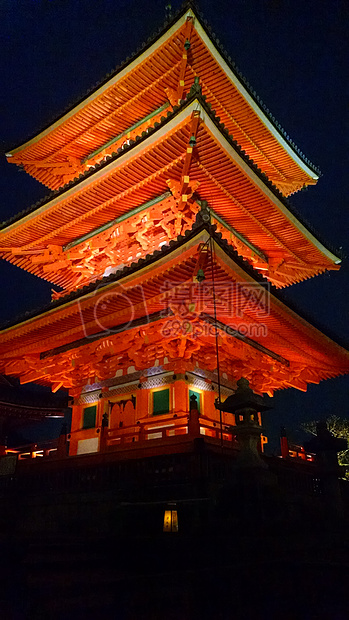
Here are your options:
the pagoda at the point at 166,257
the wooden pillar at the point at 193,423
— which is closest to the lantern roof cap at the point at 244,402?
the wooden pillar at the point at 193,423

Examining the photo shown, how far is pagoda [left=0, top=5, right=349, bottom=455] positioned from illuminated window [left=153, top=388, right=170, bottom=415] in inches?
1.3

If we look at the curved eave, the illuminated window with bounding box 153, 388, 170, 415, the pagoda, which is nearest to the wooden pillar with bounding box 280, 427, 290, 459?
the pagoda

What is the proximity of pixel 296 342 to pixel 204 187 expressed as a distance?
5.66 m

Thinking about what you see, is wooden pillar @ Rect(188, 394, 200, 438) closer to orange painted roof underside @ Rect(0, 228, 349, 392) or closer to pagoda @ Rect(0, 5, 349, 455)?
pagoda @ Rect(0, 5, 349, 455)

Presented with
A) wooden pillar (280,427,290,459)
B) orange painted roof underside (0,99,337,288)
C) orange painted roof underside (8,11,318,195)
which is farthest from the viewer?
orange painted roof underside (8,11,318,195)

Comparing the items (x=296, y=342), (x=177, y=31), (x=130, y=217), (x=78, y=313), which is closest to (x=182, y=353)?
(x=78, y=313)

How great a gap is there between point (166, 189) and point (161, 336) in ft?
15.3

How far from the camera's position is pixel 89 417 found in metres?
13.7

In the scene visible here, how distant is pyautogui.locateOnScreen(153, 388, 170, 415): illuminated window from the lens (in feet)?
39.9

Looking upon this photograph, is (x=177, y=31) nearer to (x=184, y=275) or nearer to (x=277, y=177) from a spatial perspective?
(x=277, y=177)

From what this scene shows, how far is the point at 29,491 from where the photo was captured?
34.9 ft

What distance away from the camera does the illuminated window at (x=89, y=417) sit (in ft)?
44.4

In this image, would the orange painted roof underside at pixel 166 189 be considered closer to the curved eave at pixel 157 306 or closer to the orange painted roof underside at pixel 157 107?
the curved eave at pixel 157 306

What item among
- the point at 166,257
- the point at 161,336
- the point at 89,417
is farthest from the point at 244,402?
the point at 89,417
